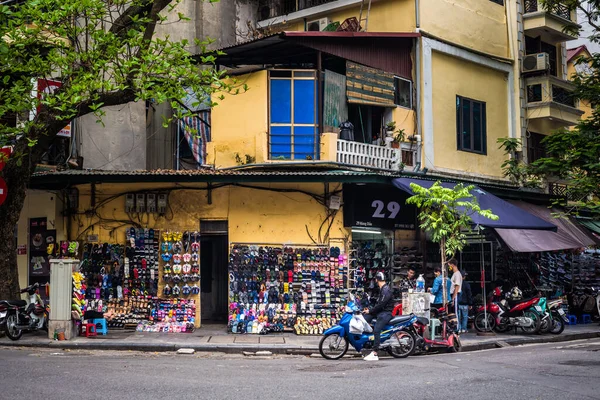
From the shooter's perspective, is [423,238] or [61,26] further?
[423,238]

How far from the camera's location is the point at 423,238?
20359 millimetres

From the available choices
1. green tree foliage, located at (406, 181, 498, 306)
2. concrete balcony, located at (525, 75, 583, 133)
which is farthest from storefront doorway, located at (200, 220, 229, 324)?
concrete balcony, located at (525, 75, 583, 133)

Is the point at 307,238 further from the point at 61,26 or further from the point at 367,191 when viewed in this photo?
the point at 61,26

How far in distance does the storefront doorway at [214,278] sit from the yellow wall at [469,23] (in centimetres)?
836

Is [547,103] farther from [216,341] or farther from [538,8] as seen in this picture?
[216,341]

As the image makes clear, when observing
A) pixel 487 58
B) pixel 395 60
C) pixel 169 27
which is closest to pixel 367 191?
pixel 395 60

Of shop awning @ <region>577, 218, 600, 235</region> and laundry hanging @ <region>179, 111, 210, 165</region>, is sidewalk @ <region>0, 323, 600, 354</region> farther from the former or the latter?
shop awning @ <region>577, 218, 600, 235</region>

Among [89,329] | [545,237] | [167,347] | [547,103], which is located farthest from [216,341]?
[547,103]

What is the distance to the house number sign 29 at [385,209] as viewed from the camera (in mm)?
19281

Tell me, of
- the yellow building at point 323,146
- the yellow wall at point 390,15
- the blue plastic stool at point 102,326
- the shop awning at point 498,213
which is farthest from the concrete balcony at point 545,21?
the blue plastic stool at point 102,326

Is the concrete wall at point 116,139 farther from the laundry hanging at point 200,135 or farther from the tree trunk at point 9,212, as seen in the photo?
the tree trunk at point 9,212

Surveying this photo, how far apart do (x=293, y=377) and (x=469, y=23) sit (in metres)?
15.4

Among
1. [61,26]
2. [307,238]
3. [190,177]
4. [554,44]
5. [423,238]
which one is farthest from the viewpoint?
[554,44]

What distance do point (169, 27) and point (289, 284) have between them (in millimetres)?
9551
